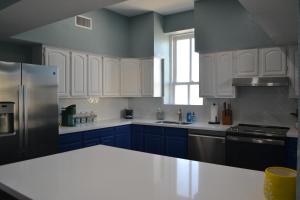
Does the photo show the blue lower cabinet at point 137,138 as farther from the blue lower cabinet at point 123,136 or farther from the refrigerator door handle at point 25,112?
the refrigerator door handle at point 25,112

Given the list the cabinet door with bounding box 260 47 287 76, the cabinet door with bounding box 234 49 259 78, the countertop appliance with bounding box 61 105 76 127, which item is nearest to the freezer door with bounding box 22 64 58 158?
the countertop appliance with bounding box 61 105 76 127

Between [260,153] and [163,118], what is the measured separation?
2.04 m

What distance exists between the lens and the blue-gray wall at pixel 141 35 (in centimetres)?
466

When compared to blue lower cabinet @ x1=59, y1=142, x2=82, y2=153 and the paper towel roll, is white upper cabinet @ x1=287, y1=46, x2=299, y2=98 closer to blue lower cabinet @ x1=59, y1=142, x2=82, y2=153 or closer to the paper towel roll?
the paper towel roll

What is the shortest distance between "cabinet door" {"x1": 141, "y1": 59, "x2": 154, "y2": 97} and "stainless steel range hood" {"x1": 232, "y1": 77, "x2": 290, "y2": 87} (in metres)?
1.58

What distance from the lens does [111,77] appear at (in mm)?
4594

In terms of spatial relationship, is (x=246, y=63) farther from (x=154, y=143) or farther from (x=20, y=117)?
(x=20, y=117)

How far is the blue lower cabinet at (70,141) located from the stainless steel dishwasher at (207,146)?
1676mm

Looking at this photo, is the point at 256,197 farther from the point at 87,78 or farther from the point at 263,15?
the point at 87,78

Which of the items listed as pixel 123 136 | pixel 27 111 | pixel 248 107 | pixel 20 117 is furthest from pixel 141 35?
pixel 20 117

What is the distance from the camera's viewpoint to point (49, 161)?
175cm

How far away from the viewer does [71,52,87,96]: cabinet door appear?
12.8 feet

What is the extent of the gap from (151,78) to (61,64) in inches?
64.5

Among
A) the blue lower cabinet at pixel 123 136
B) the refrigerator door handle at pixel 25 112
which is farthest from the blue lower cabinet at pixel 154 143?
the refrigerator door handle at pixel 25 112
